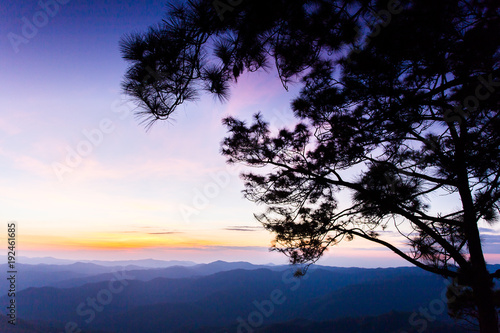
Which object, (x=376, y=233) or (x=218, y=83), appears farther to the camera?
(x=376, y=233)

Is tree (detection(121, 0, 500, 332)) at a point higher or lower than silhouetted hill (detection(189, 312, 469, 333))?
higher

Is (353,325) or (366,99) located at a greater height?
(366,99)

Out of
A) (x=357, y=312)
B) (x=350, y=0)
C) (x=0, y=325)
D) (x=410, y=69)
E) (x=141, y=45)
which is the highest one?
(x=350, y=0)

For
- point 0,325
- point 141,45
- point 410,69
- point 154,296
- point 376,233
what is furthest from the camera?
point 154,296

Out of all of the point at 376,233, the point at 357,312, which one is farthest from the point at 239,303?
the point at 376,233

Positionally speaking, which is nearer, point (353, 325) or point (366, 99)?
point (366, 99)

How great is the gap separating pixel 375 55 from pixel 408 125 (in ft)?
3.50

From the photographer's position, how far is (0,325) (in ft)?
277

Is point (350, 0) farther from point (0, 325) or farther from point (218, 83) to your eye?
point (0, 325)

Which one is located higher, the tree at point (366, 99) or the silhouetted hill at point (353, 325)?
the tree at point (366, 99)

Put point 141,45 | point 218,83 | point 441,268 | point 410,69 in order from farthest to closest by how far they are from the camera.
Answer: point 441,268 < point 410,69 < point 218,83 < point 141,45

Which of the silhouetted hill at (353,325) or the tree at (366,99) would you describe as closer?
the tree at (366,99)

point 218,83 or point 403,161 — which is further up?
point 218,83

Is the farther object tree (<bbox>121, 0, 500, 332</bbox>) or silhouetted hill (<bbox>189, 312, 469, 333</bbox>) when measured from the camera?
silhouetted hill (<bbox>189, 312, 469, 333</bbox>)
